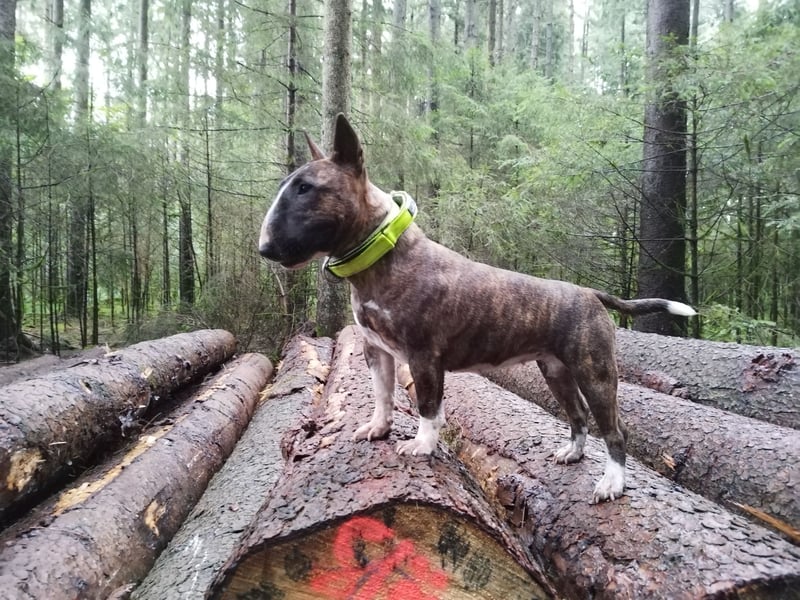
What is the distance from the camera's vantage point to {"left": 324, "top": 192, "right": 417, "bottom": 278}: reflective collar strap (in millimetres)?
2393

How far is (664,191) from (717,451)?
17.8 ft

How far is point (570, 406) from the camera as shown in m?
2.86

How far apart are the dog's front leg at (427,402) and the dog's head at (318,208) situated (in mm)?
691

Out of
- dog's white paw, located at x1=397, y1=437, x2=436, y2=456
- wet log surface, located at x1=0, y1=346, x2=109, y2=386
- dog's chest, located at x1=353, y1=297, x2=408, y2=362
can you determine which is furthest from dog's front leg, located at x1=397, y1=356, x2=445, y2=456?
wet log surface, located at x1=0, y1=346, x2=109, y2=386

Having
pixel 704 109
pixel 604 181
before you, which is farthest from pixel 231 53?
pixel 704 109

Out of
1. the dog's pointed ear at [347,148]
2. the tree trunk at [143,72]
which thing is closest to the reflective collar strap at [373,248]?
the dog's pointed ear at [347,148]

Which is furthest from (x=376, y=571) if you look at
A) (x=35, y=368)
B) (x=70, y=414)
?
(x=35, y=368)

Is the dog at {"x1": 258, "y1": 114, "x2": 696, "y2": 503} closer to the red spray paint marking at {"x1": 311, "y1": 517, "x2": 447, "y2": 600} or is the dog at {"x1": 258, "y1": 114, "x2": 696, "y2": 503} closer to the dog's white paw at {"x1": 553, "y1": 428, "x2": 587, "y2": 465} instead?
the dog's white paw at {"x1": 553, "y1": 428, "x2": 587, "y2": 465}

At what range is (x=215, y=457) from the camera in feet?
13.3

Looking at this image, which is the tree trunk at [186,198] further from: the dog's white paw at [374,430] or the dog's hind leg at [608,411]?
the dog's hind leg at [608,411]

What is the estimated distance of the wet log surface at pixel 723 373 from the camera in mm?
3631

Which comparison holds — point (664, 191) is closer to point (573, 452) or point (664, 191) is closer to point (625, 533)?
point (573, 452)

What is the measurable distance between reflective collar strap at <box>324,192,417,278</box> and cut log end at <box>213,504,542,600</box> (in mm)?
1087

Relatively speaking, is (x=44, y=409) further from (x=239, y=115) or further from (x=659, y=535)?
(x=239, y=115)
